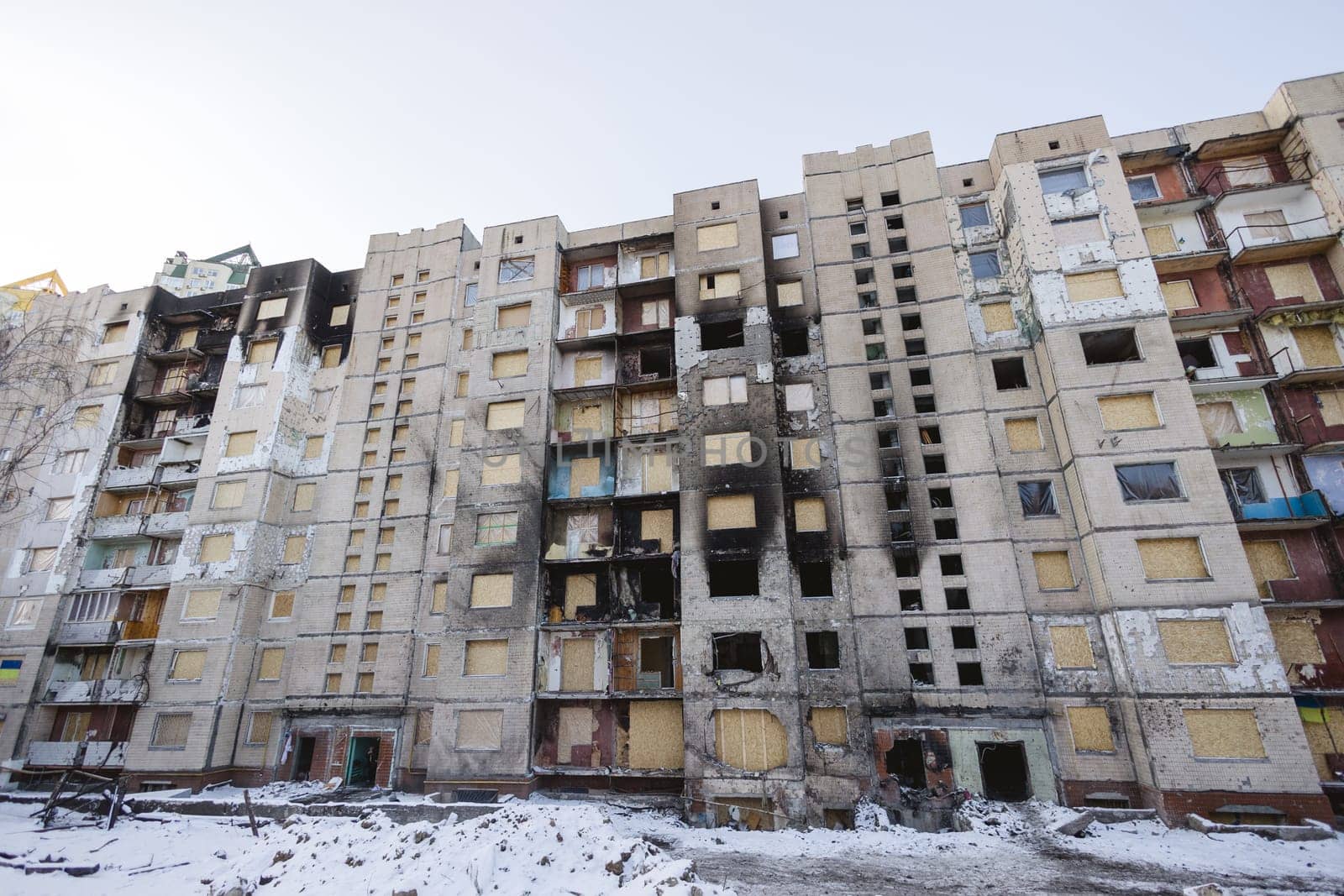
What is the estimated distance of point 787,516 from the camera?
27.5 metres

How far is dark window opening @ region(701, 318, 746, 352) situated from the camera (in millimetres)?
30969

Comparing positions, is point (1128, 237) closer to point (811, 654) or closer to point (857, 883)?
point (811, 654)

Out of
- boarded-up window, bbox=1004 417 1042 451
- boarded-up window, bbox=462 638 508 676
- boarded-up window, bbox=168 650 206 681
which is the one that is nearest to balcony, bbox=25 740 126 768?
boarded-up window, bbox=168 650 206 681

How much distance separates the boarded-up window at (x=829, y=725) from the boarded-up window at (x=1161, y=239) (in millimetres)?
24292

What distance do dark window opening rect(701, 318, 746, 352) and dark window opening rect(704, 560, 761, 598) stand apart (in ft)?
34.4

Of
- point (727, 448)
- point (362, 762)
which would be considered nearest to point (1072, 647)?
point (727, 448)

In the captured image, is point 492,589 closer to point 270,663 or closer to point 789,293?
point 270,663

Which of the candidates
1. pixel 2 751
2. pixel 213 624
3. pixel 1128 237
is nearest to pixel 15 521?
pixel 2 751

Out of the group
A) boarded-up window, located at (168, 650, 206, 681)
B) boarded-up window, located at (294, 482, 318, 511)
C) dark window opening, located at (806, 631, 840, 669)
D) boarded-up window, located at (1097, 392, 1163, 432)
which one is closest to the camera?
boarded-up window, located at (1097, 392, 1163, 432)

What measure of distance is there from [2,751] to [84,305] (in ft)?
86.9

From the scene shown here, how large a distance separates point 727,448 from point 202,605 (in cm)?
2761

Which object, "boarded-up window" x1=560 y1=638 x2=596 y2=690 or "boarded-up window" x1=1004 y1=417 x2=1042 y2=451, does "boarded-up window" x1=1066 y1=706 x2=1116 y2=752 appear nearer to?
"boarded-up window" x1=1004 y1=417 x2=1042 y2=451

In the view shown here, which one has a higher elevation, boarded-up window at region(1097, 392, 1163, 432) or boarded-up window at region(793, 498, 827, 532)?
boarded-up window at region(1097, 392, 1163, 432)

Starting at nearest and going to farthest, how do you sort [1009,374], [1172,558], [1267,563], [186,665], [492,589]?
[1172,558] < [1267,563] < [492,589] < [1009,374] < [186,665]
